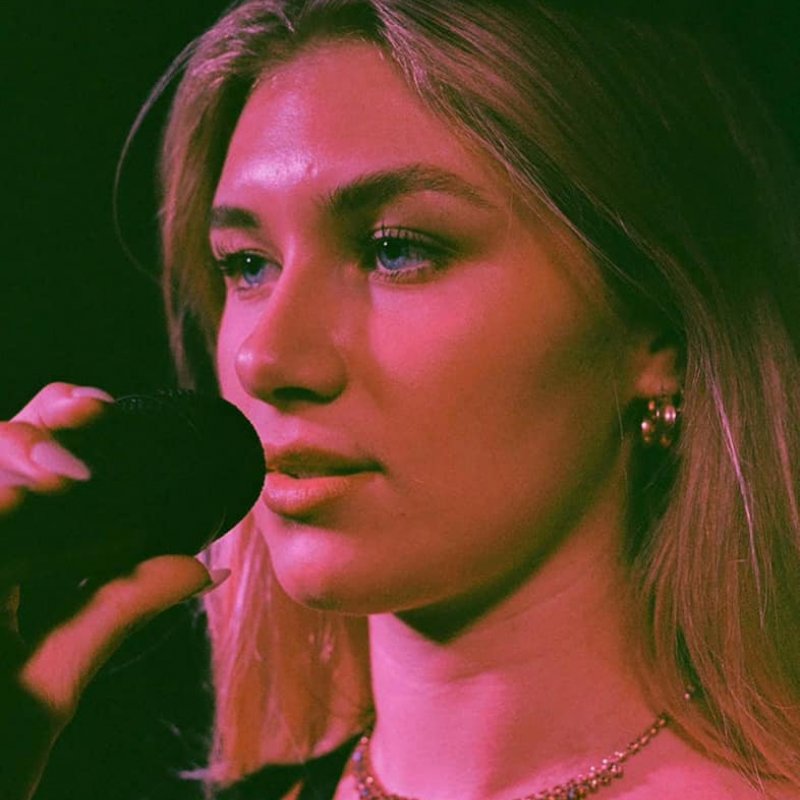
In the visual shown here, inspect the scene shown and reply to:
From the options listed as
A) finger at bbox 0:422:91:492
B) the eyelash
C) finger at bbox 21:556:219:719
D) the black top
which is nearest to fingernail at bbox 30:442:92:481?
finger at bbox 0:422:91:492

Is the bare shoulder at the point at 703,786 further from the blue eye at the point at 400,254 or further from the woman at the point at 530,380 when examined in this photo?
the blue eye at the point at 400,254

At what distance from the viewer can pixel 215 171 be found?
165 cm

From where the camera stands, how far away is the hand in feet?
3.21

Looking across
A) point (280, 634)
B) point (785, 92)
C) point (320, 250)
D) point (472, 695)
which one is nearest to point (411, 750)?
point (472, 695)

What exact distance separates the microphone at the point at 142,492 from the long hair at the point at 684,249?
435 mm

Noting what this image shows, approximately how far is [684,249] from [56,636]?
767mm

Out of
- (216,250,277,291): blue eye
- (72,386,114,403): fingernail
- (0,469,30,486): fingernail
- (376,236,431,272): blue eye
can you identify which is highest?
(376,236,431,272): blue eye

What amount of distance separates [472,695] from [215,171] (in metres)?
0.76

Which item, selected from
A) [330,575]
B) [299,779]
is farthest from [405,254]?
[299,779]

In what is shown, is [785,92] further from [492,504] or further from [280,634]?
[280,634]

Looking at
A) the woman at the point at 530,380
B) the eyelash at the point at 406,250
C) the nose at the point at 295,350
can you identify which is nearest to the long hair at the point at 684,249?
the woman at the point at 530,380

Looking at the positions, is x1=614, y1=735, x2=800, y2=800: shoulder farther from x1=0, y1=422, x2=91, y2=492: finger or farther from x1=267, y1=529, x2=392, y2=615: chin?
x1=0, y1=422, x2=91, y2=492: finger

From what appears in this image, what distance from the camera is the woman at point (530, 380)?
1.26 m

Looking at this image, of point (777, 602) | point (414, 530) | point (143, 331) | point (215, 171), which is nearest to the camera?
point (414, 530)
